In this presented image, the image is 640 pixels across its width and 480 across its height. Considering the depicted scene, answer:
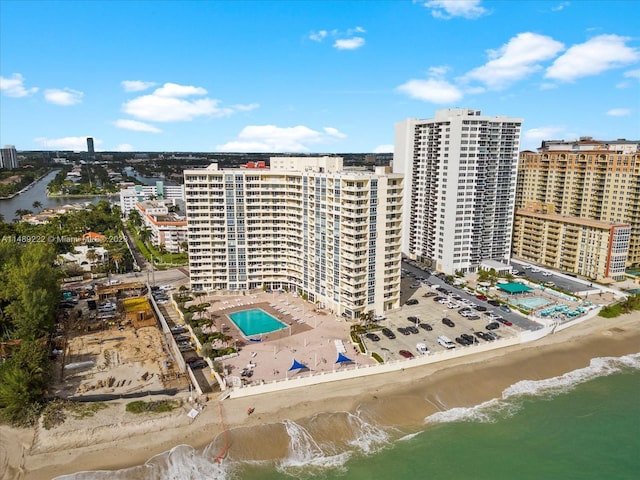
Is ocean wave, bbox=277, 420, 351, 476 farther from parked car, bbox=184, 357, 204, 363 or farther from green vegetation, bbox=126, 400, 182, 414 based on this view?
parked car, bbox=184, 357, 204, 363

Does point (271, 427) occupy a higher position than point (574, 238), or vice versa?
point (574, 238)

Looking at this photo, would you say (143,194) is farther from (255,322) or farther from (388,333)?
(388,333)

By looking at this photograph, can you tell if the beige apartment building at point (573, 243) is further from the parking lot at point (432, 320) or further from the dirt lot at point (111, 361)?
the dirt lot at point (111, 361)

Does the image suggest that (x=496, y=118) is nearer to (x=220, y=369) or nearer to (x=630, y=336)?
(x=630, y=336)

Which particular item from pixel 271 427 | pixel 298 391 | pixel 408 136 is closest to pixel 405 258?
pixel 408 136

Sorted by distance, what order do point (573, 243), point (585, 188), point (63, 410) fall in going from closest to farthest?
point (63, 410), point (573, 243), point (585, 188)

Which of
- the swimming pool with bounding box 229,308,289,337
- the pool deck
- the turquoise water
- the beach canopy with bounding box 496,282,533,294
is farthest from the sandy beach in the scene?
the beach canopy with bounding box 496,282,533,294

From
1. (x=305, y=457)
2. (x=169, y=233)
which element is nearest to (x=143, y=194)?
(x=169, y=233)
